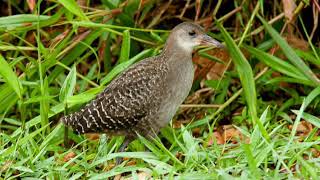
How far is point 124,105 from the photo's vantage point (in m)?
5.50

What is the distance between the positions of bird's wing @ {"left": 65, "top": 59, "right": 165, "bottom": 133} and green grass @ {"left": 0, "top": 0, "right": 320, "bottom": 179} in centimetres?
12

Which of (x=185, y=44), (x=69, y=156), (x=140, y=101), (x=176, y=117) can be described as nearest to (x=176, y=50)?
(x=185, y=44)

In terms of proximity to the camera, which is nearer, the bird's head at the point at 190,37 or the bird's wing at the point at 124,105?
the bird's wing at the point at 124,105

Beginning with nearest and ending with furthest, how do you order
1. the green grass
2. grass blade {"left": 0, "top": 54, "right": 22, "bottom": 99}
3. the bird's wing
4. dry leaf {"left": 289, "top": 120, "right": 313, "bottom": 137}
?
the green grass < grass blade {"left": 0, "top": 54, "right": 22, "bottom": 99} < the bird's wing < dry leaf {"left": 289, "top": 120, "right": 313, "bottom": 137}

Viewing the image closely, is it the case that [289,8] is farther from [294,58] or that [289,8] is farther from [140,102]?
[140,102]

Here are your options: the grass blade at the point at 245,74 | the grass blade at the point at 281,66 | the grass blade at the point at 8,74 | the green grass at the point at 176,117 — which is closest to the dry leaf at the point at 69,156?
the green grass at the point at 176,117

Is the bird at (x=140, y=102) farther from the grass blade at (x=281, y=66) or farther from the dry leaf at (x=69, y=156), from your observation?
the grass blade at (x=281, y=66)

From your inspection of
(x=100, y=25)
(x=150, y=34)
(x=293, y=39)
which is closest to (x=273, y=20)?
(x=293, y=39)

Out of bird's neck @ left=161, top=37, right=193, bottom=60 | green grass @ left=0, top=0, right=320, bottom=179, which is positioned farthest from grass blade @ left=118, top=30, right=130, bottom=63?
bird's neck @ left=161, top=37, right=193, bottom=60

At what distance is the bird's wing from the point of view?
17.9ft

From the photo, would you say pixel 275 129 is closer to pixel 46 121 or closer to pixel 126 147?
pixel 126 147

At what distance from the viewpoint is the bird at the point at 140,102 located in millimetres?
5477

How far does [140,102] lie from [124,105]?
100 millimetres

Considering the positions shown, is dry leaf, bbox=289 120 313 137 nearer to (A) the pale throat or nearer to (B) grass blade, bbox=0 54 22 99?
(A) the pale throat
